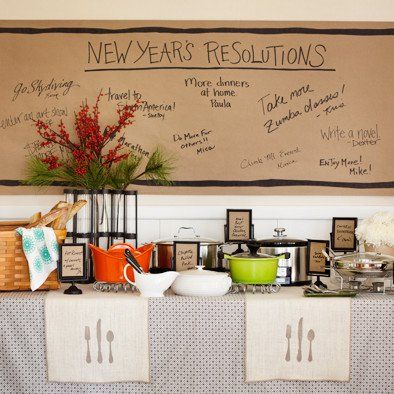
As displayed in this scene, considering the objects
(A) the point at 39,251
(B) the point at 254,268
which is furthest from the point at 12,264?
(B) the point at 254,268

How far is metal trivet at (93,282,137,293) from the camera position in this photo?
2584 millimetres

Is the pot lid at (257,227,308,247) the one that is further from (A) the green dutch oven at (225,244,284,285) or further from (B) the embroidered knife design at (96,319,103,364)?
(B) the embroidered knife design at (96,319,103,364)

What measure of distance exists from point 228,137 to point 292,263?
72 centimetres

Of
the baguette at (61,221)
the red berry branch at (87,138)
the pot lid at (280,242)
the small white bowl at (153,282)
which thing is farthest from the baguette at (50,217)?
the pot lid at (280,242)

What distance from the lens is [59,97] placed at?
10.2 ft

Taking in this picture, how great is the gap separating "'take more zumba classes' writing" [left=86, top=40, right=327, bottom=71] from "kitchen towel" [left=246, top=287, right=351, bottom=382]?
1219 mm

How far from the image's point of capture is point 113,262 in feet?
8.40

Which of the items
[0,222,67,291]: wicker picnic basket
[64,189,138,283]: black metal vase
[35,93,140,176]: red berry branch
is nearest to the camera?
[0,222,67,291]: wicker picnic basket

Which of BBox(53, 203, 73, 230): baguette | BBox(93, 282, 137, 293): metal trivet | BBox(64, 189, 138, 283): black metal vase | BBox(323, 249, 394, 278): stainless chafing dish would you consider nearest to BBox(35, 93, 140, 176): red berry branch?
BBox(64, 189, 138, 283): black metal vase

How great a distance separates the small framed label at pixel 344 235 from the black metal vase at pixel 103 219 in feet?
2.84

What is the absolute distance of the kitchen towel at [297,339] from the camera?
2396 mm

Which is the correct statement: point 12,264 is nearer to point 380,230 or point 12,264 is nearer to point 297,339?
point 297,339

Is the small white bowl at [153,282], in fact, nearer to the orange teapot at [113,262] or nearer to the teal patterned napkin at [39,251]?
the orange teapot at [113,262]

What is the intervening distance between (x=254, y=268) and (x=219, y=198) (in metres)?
0.64
